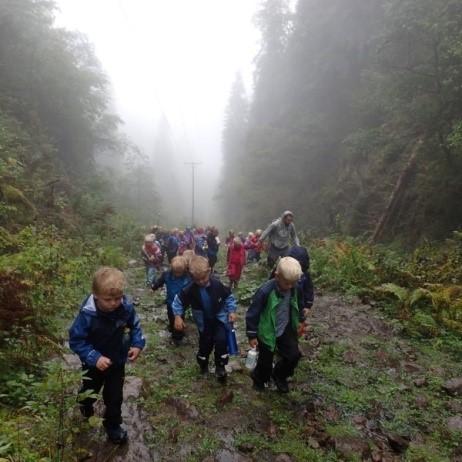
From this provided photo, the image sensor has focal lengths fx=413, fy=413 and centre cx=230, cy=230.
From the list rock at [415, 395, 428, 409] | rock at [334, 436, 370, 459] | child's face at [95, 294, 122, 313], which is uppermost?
child's face at [95, 294, 122, 313]

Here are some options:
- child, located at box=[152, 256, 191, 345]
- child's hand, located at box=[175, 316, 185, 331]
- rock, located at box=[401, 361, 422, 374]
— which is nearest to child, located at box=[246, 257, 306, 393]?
child's hand, located at box=[175, 316, 185, 331]

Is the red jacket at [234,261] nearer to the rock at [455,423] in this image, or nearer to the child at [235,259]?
the child at [235,259]

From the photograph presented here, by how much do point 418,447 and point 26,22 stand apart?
23882 mm

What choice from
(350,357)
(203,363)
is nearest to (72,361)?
(203,363)

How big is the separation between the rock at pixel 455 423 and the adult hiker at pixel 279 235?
519 cm

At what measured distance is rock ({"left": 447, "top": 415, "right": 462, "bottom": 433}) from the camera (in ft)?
16.1

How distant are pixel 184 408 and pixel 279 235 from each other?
572cm

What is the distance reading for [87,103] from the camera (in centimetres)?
2586

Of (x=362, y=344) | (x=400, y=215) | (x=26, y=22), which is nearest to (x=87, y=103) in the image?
(x=26, y=22)

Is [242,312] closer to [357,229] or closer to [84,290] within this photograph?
[84,290]

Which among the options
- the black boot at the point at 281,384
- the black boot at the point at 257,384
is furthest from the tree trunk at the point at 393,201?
the black boot at the point at 257,384

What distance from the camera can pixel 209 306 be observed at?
548cm

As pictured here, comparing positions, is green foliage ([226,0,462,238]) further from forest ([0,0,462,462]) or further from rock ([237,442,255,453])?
rock ([237,442,255,453])

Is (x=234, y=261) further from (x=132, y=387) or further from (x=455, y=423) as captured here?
(x=455, y=423)
